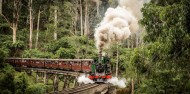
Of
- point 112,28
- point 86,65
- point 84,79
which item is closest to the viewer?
point 84,79

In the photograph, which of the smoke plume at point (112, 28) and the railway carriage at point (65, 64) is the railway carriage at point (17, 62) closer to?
the railway carriage at point (65, 64)

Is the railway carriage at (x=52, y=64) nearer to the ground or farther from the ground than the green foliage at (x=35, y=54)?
nearer to the ground

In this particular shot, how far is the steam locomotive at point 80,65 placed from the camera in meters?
18.1

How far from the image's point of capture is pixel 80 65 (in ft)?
72.1

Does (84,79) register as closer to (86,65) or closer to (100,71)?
(100,71)

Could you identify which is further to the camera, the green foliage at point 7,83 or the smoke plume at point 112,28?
the smoke plume at point 112,28

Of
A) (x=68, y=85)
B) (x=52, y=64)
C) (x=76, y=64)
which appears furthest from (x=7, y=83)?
(x=68, y=85)

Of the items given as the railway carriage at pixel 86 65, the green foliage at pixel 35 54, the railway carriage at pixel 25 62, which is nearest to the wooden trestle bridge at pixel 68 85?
the railway carriage at pixel 25 62

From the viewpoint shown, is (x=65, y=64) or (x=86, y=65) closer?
(x=86, y=65)

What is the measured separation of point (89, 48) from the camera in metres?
34.4

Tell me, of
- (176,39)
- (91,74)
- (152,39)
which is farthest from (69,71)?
(176,39)

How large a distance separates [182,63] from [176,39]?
185cm

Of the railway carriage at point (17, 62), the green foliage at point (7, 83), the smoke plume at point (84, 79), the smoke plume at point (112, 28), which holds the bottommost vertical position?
the smoke plume at point (84, 79)

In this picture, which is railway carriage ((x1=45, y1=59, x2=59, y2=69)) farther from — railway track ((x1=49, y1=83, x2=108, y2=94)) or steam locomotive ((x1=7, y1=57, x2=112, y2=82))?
railway track ((x1=49, y1=83, x2=108, y2=94))
